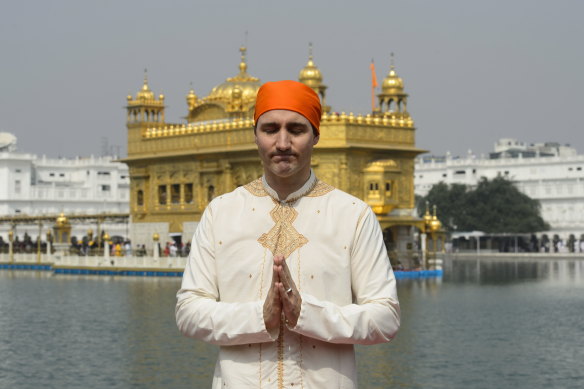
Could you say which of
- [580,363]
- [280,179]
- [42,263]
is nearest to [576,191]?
[42,263]

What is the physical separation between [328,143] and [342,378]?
33.7 m

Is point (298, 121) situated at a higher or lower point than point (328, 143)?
lower

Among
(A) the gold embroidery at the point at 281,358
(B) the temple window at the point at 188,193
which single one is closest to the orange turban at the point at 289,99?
(A) the gold embroidery at the point at 281,358

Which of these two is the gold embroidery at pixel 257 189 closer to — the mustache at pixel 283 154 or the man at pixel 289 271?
the man at pixel 289 271

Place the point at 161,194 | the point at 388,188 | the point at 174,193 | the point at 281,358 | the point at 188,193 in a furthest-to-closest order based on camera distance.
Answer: the point at 161,194, the point at 174,193, the point at 188,193, the point at 388,188, the point at 281,358

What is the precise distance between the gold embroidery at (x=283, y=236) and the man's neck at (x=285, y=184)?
0.21 feet

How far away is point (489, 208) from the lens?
73375 mm

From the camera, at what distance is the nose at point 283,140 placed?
3.82 meters

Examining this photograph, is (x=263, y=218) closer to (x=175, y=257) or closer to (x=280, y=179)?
(x=280, y=179)

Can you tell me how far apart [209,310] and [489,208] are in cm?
7061

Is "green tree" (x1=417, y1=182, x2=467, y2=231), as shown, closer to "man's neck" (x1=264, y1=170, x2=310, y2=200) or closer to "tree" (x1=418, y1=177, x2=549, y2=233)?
"tree" (x1=418, y1=177, x2=549, y2=233)

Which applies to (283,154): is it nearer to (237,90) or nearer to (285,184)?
(285,184)

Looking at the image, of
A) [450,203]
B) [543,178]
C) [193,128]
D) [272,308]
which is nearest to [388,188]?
[193,128]

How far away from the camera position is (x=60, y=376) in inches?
651
